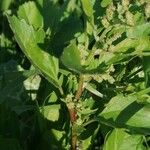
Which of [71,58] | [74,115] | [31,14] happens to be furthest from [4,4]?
[71,58]

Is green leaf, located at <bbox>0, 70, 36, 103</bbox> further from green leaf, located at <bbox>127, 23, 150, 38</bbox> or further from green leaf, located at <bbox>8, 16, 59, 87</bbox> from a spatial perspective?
green leaf, located at <bbox>127, 23, 150, 38</bbox>

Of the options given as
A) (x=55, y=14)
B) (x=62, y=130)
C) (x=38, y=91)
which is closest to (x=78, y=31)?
(x=55, y=14)

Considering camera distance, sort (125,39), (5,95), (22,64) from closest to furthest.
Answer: (125,39) < (5,95) < (22,64)

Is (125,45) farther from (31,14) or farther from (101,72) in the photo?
(31,14)

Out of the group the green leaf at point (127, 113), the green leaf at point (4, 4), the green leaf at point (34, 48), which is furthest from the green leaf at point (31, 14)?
the green leaf at point (4, 4)

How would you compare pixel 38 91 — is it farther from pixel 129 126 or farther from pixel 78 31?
pixel 129 126

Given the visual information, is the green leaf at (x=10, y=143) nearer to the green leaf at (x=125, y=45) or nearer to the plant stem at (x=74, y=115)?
the plant stem at (x=74, y=115)
